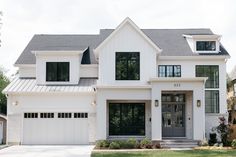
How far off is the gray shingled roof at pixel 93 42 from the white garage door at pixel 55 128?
16.4 feet

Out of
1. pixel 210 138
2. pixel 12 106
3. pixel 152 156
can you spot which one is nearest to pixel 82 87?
pixel 12 106

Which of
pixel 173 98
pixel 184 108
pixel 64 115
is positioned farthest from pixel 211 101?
pixel 64 115

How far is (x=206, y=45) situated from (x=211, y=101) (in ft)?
14.8

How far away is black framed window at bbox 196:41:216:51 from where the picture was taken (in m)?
35.0

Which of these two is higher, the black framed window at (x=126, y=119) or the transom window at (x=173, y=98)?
the transom window at (x=173, y=98)

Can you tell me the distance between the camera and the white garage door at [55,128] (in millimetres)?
32406

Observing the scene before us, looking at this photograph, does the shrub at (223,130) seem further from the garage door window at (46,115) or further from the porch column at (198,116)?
the garage door window at (46,115)

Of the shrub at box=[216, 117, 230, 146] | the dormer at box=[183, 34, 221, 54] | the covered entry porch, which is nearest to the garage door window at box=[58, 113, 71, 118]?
the covered entry porch

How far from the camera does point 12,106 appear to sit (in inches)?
1288

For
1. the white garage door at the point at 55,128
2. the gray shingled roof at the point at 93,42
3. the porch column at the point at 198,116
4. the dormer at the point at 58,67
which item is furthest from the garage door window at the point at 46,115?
the porch column at the point at 198,116

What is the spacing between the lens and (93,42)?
38.6 metres

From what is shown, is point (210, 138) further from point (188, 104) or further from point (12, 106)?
point (12, 106)

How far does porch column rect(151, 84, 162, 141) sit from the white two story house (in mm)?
74

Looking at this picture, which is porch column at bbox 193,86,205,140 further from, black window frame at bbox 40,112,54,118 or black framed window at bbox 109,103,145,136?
black window frame at bbox 40,112,54,118
